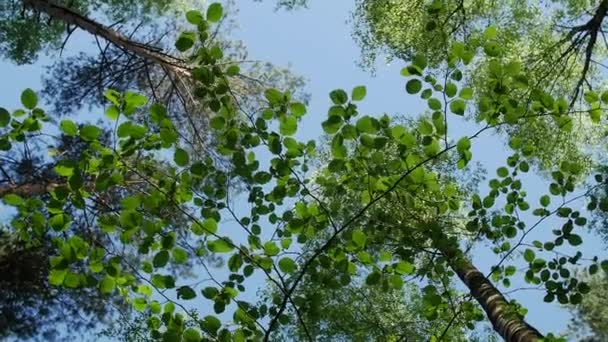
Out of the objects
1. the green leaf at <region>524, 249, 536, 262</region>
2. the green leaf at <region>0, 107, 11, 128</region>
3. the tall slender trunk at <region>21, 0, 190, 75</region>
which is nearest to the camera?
the green leaf at <region>0, 107, 11, 128</region>

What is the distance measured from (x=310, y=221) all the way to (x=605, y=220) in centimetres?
826

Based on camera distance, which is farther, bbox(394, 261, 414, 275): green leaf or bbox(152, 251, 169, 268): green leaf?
bbox(394, 261, 414, 275): green leaf

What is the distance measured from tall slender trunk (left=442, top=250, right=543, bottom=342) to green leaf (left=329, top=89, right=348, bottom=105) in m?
1.08

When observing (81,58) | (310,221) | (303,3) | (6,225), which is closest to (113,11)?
(81,58)

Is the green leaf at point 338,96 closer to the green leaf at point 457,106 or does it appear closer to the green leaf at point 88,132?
the green leaf at point 457,106

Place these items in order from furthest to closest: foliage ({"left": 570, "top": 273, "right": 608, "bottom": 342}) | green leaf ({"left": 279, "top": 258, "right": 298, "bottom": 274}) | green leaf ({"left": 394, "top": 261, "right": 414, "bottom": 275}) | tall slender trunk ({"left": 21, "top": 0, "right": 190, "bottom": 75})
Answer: foliage ({"left": 570, "top": 273, "right": 608, "bottom": 342}) → tall slender trunk ({"left": 21, "top": 0, "right": 190, "bottom": 75}) → green leaf ({"left": 394, "top": 261, "right": 414, "bottom": 275}) → green leaf ({"left": 279, "top": 258, "right": 298, "bottom": 274})

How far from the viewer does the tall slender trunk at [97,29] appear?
8820 millimetres

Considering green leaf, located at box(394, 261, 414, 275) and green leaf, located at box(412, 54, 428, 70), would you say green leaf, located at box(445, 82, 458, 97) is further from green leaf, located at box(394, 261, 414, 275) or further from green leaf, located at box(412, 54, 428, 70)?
green leaf, located at box(394, 261, 414, 275)

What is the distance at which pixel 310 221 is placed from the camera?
275cm

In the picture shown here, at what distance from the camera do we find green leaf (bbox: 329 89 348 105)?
226 cm

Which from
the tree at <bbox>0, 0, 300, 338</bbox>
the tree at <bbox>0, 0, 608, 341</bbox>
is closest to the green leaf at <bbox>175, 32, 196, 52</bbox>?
the tree at <bbox>0, 0, 608, 341</bbox>

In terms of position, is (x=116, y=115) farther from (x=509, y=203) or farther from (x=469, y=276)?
(x=469, y=276)

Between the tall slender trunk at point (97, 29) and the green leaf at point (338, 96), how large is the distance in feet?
21.7

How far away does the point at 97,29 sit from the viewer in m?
9.11
